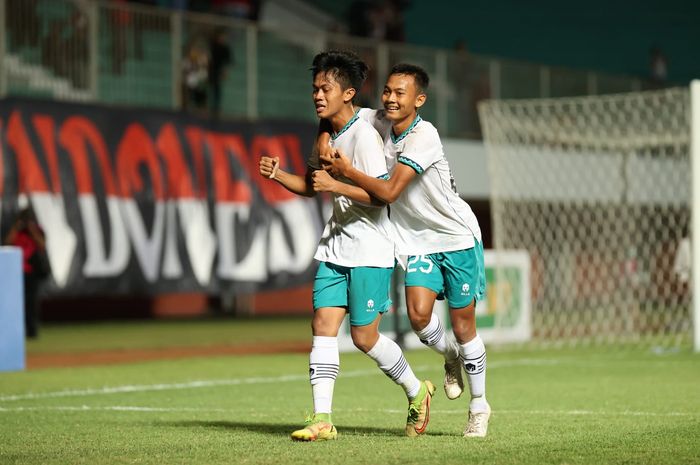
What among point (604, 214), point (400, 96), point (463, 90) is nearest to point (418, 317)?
point (400, 96)

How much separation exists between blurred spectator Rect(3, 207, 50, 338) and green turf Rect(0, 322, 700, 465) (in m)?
5.01

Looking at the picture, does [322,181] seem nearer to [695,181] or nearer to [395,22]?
[695,181]

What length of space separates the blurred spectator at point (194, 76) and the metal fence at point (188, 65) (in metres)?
0.02

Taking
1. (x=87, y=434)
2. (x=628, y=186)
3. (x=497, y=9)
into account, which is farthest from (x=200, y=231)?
(x=497, y=9)

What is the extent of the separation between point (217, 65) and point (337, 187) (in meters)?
17.6

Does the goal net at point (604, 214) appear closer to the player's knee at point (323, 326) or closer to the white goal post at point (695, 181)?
the white goal post at point (695, 181)

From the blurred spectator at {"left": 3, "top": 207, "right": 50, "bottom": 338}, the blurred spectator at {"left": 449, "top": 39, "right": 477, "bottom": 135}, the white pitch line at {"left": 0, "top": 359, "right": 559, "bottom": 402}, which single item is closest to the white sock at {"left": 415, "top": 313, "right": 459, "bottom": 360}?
the white pitch line at {"left": 0, "top": 359, "right": 559, "bottom": 402}

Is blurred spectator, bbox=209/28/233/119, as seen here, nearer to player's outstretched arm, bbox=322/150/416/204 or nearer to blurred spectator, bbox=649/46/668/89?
blurred spectator, bbox=649/46/668/89

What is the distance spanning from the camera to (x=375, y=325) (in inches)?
289

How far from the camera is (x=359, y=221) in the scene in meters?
7.39

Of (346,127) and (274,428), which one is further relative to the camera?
(274,428)

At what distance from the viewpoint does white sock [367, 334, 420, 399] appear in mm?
7434

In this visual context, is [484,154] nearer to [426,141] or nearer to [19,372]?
[19,372]

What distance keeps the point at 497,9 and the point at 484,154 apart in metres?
10.4
